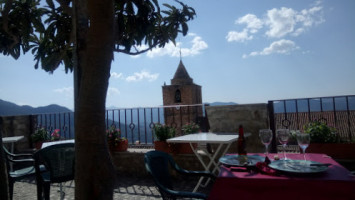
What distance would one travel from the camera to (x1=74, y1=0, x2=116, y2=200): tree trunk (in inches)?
64.2

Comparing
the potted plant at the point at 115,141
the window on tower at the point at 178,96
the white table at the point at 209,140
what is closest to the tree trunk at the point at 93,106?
the white table at the point at 209,140

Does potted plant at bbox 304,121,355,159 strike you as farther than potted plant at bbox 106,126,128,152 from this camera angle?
No

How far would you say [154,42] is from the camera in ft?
13.6

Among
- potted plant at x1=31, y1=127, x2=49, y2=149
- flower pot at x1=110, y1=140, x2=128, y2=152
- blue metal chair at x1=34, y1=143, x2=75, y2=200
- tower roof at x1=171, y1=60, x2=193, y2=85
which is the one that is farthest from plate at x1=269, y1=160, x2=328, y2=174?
tower roof at x1=171, y1=60, x2=193, y2=85

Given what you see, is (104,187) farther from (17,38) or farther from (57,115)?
(57,115)

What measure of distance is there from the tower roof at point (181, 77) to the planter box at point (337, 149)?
29.3 metres

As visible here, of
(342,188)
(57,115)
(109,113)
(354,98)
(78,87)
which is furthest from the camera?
(57,115)

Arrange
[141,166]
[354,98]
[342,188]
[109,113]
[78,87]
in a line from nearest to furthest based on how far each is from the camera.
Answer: [342,188], [78,87], [354,98], [141,166], [109,113]

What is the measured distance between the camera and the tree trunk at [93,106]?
163cm

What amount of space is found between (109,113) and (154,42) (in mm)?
2649

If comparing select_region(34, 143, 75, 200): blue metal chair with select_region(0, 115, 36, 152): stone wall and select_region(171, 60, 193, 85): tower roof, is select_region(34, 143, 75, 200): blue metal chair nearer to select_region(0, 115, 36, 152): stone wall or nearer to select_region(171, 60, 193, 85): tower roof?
select_region(0, 115, 36, 152): stone wall

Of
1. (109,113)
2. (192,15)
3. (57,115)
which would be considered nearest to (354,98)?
(192,15)

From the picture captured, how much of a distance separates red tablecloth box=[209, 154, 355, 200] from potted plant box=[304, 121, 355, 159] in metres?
2.08

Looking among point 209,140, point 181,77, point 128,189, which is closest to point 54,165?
point 128,189
